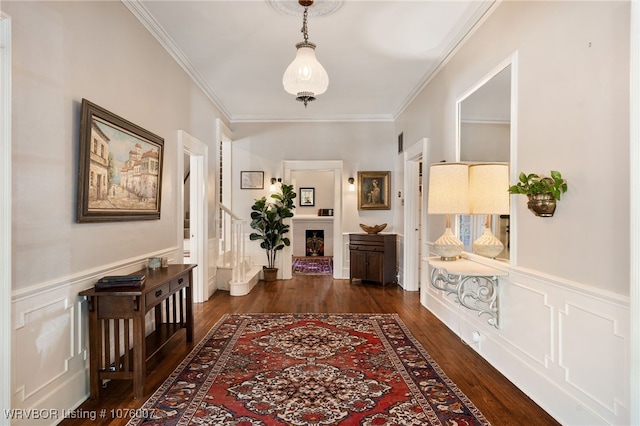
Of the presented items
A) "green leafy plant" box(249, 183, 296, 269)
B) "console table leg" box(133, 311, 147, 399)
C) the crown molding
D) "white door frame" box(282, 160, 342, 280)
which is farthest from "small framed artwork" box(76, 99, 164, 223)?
"white door frame" box(282, 160, 342, 280)

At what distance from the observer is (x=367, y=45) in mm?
3744

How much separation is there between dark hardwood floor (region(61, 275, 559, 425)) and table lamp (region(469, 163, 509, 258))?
3.18 feet

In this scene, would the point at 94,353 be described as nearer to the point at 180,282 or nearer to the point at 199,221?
the point at 180,282

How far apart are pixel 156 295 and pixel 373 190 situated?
15.2ft

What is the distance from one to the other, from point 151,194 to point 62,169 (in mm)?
1098

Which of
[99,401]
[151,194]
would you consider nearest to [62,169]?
[151,194]

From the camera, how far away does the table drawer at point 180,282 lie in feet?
9.82

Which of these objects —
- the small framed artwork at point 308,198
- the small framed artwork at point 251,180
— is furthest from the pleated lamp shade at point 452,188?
the small framed artwork at point 308,198

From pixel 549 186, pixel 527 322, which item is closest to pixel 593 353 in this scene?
pixel 527 322

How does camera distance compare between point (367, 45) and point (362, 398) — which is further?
point (367, 45)

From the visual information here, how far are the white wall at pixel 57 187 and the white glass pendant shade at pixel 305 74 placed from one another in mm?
1369

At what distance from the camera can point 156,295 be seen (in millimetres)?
2619

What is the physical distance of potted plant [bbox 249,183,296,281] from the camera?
6.32 meters

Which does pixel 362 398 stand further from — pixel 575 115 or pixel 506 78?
pixel 506 78
